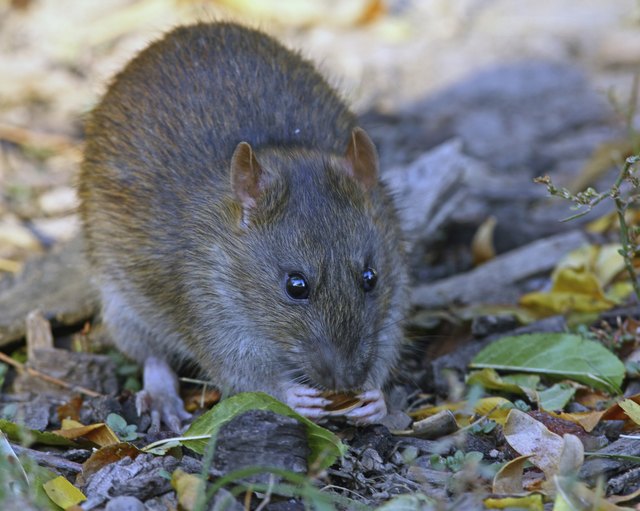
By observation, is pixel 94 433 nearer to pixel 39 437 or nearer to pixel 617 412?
pixel 39 437

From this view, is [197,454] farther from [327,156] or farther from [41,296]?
[41,296]

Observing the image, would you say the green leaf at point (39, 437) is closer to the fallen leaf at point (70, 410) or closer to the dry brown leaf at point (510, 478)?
the fallen leaf at point (70, 410)

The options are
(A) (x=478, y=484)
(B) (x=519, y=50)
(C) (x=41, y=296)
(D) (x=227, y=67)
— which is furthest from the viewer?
(B) (x=519, y=50)

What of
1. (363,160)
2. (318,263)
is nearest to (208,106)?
(363,160)

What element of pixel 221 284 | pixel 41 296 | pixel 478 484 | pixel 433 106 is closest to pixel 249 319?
pixel 221 284

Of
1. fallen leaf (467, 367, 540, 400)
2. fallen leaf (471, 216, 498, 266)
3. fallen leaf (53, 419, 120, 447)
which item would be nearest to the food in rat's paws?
fallen leaf (467, 367, 540, 400)
